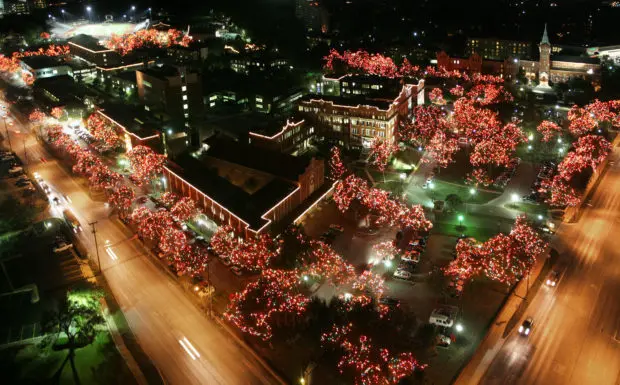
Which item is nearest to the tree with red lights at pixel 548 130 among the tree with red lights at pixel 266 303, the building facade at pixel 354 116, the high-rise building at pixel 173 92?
the building facade at pixel 354 116

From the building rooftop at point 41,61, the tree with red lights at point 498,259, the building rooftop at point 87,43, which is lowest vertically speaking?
the tree with red lights at point 498,259

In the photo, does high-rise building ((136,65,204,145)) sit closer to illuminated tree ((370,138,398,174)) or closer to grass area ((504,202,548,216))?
illuminated tree ((370,138,398,174))

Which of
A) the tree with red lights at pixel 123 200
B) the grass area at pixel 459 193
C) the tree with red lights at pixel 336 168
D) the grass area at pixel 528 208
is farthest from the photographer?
the tree with red lights at pixel 336 168

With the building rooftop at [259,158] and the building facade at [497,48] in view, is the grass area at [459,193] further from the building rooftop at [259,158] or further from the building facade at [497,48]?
the building facade at [497,48]

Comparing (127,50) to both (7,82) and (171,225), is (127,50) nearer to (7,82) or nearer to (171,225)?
(7,82)

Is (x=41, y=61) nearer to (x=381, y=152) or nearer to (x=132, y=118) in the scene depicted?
(x=132, y=118)

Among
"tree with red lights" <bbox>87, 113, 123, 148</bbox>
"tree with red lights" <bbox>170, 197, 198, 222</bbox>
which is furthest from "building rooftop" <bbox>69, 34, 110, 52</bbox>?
"tree with red lights" <bbox>170, 197, 198, 222</bbox>
